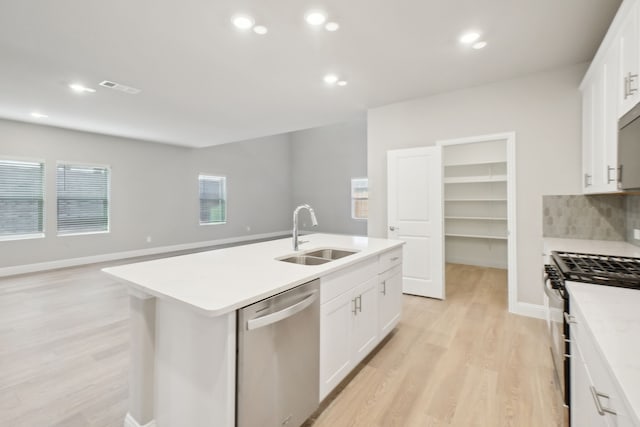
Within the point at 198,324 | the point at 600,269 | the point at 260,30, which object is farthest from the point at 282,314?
the point at 260,30

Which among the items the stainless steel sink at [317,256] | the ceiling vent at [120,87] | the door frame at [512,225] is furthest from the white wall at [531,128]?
the ceiling vent at [120,87]

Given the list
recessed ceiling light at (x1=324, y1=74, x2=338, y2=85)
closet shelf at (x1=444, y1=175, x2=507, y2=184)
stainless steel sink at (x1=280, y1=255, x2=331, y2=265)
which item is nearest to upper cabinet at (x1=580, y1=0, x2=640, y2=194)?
stainless steel sink at (x1=280, y1=255, x2=331, y2=265)

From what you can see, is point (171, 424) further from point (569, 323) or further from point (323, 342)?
point (569, 323)

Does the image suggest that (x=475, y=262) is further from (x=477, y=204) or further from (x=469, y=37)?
(x=469, y=37)

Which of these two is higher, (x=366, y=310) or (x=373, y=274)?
(x=373, y=274)

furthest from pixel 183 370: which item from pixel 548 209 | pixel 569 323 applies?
pixel 548 209

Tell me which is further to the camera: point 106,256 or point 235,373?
point 106,256

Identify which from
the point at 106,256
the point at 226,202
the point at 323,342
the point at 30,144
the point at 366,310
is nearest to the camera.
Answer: the point at 323,342

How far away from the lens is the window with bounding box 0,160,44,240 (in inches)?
199

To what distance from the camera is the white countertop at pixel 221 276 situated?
4.09 ft

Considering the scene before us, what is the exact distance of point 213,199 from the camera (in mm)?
8445

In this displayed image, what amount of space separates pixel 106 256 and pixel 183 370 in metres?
6.21

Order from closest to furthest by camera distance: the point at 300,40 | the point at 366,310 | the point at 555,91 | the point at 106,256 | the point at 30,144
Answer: the point at 366,310 → the point at 300,40 → the point at 555,91 → the point at 30,144 → the point at 106,256

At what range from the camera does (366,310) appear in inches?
87.2
